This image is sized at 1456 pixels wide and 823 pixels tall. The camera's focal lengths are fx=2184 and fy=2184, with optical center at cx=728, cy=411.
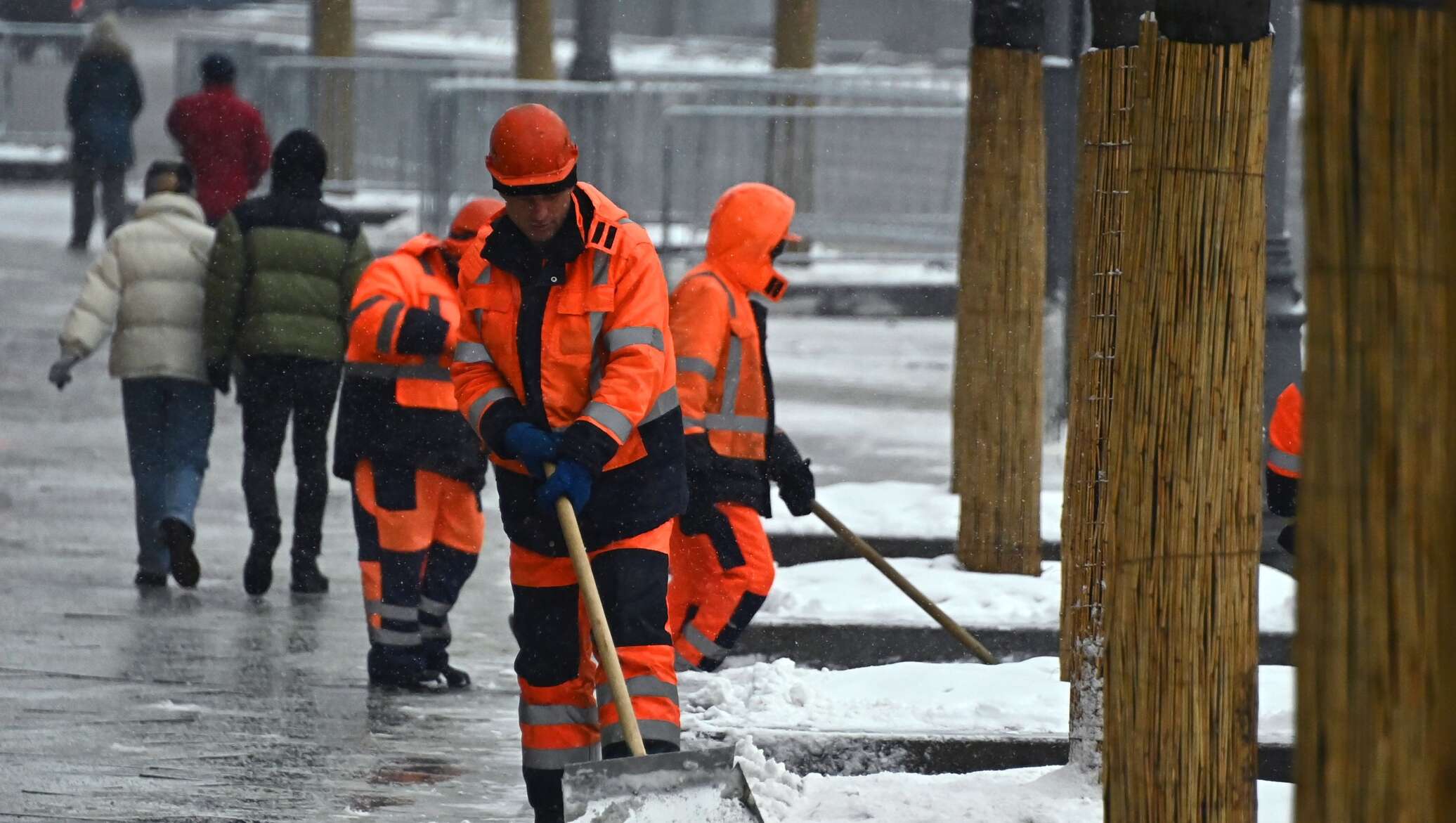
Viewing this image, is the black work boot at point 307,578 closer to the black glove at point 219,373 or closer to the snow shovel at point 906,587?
the black glove at point 219,373

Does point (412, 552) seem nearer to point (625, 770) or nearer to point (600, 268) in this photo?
point (600, 268)

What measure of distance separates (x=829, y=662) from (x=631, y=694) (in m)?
2.39

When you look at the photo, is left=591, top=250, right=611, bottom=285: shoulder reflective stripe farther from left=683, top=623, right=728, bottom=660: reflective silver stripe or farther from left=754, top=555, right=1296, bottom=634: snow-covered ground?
left=754, top=555, right=1296, bottom=634: snow-covered ground

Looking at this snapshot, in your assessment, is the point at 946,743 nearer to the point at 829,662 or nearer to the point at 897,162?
the point at 829,662

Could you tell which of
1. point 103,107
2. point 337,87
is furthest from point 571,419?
point 337,87

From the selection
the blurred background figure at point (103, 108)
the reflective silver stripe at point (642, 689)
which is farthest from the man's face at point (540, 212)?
the blurred background figure at point (103, 108)

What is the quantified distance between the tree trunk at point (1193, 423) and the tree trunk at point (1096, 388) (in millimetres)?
1234

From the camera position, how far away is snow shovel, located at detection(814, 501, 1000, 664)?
23.1 feet

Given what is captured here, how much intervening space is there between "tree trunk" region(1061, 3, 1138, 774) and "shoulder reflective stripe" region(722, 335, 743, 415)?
3.95 feet

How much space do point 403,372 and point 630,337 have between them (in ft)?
7.98

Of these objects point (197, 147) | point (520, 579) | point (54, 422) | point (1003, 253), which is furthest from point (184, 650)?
point (197, 147)

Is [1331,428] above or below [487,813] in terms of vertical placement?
above

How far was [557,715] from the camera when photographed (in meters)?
5.31

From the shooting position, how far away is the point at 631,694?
5.11 meters
